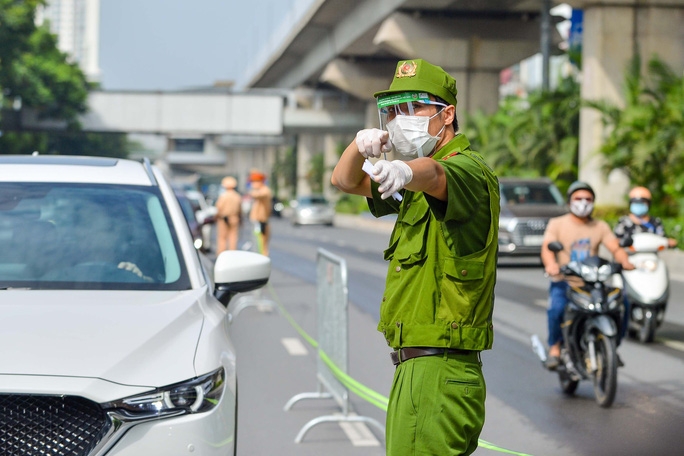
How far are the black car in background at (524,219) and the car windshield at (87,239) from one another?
60.4ft

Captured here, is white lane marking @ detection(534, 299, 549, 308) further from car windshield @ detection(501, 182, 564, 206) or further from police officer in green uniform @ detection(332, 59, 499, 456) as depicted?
police officer in green uniform @ detection(332, 59, 499, 456)

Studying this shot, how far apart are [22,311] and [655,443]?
439cm

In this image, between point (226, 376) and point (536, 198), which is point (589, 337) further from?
point (536, 198)

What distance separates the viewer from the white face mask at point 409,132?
3939 mm

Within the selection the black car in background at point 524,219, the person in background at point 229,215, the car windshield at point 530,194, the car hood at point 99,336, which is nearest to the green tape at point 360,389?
the car hood at point 99,336

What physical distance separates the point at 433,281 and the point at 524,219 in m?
21.1

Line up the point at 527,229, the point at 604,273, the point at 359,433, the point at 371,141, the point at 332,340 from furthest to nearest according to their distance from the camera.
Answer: the point at 527,229 < the point at 604,273 < the point at 332,340 < the point at 359,433 < the point at 371,141

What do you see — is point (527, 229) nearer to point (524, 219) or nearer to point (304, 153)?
point (524, 219)

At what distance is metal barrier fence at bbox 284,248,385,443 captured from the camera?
7.92 m

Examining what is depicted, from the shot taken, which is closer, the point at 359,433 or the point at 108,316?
the point at 108,316

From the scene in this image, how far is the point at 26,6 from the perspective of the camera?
6812cm

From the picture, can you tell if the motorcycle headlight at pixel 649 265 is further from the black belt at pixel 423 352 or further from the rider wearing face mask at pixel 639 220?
the black belt at pixel 423 352

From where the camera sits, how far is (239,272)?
5613 millimetres

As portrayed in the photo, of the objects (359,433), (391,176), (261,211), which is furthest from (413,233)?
(261,211)
